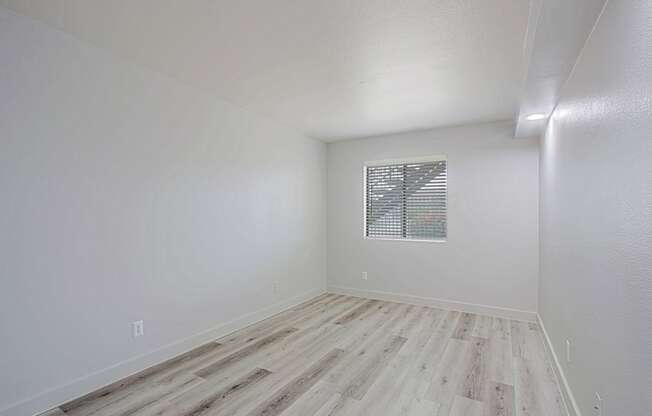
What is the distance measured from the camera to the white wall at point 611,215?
1.09 metres

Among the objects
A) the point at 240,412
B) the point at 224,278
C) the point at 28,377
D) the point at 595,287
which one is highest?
the point at 595,287

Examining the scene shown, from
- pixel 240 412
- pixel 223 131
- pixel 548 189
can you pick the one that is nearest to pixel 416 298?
pixel 548 189

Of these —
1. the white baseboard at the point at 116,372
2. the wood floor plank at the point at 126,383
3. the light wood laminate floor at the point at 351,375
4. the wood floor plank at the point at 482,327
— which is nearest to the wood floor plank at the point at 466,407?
the light wood laminate floor at the point at 351,375

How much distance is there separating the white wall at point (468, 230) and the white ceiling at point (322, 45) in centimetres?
82

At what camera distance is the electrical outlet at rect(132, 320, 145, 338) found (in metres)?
2.64

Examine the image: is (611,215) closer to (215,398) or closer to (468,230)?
(215,398)

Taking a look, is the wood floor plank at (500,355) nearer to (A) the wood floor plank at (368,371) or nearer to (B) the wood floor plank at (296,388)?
(A) the wood floor plank at (368,371)

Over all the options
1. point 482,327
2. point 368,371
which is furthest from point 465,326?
point 368,371

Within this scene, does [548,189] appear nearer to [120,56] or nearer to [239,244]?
[239,244]

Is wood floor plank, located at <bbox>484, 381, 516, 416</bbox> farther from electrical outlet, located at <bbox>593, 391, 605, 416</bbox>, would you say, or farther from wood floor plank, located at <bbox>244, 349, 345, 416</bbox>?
wood floor plank, located at <bbox>244, 349, 345, 416</bbox>

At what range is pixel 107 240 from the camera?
2.46m

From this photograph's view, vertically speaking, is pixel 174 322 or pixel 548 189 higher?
pixel 548 189

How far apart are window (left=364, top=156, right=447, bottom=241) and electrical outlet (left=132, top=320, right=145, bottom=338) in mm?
3343

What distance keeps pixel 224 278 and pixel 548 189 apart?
341 cm
